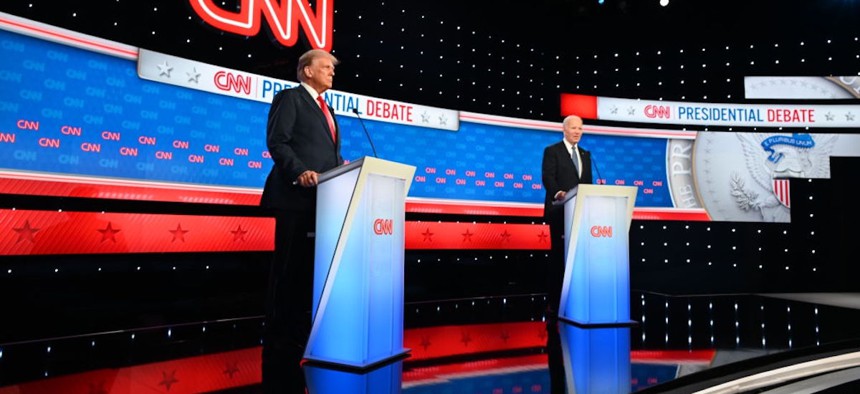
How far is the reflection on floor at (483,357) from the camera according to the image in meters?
1.95

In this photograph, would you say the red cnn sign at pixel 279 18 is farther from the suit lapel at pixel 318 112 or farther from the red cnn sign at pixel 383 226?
the red cnn sign at pixel 383 226

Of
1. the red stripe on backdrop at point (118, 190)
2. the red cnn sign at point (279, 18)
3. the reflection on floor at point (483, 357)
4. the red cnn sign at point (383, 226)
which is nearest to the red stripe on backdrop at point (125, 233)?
the red stripe on backdrop at point (118, 190)

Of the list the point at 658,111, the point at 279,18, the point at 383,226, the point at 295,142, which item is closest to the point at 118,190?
the point at 295,142

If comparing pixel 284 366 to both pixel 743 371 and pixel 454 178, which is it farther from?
pixel 454 178

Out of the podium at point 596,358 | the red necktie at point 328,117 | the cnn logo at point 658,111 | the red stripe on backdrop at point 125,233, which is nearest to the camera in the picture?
the podium at point 596,358

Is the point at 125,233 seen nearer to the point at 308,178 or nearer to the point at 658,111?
A: the point at 308,178

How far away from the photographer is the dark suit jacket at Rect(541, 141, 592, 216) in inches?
155

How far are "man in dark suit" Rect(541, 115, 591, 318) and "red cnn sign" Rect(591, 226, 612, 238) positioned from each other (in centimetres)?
53

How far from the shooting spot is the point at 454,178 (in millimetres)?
5273

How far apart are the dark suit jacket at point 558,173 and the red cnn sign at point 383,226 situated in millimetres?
1884

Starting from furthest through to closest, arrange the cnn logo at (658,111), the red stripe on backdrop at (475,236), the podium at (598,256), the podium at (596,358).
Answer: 1. the cnn logo at (658,111)
2. the red stripe on backdrop at (475,236)
3. the podium at (598,256)
4. the podium at (596,358)

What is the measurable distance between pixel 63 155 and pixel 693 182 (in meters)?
5.76

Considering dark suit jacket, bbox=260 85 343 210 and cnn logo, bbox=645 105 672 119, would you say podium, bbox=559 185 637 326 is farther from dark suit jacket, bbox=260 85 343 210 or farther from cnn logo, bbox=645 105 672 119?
cnn logo, bbox=645 105 672 119

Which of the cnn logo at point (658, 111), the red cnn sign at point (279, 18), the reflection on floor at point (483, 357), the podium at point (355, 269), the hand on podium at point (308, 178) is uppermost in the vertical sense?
the red cnn sign at point (279, 18)
